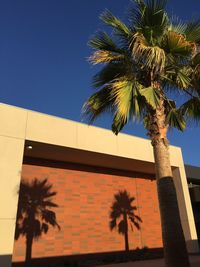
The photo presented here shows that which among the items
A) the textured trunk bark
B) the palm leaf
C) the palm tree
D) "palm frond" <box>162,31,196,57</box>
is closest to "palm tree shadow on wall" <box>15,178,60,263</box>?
the palm tree

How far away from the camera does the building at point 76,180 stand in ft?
39.6

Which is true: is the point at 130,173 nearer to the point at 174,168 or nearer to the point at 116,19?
the point at 174,168

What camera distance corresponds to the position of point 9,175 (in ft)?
38.3

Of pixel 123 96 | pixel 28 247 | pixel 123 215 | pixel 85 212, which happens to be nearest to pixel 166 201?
pixel 123 96

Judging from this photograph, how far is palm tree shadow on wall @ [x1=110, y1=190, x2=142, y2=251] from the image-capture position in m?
17.0

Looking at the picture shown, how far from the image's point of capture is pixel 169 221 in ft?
21.3

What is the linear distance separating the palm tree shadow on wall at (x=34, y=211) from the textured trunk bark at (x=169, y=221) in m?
8.74

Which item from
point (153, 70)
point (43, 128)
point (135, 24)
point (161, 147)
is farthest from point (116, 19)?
point (43, 128)

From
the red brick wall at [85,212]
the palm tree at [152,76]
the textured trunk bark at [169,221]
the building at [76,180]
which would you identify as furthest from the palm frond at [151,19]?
the red brick wall at [85,212]

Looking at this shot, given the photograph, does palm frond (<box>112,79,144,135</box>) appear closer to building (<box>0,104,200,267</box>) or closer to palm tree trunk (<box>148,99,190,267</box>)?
palm tree trunk (<box>148,99,190,267</box>)

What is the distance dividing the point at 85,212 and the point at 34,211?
299 centimetres

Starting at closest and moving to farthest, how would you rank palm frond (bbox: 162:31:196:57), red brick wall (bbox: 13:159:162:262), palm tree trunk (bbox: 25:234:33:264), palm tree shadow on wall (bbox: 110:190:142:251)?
palm frond (bbox: 162:31:196:57), palm tree trunk (bbox: 25:234:33:264), red brick wall (bbox: 13:159:162:262), palm tree shadow on wall (bbox: 110:190:142:251)

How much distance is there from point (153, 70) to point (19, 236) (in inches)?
383

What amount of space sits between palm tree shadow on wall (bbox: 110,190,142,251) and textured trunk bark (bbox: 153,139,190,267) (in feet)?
34.5
